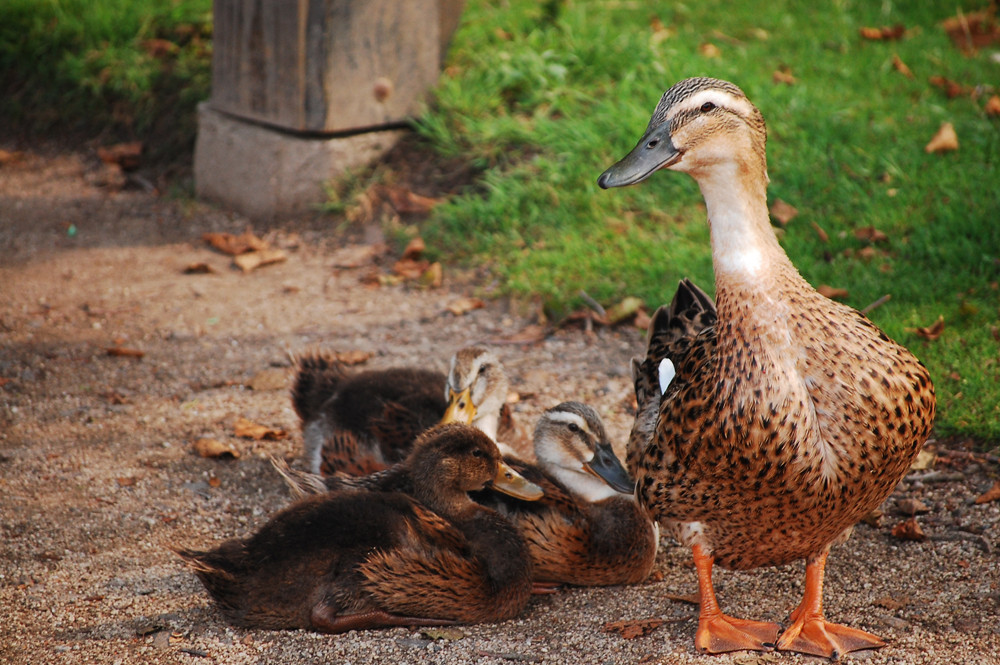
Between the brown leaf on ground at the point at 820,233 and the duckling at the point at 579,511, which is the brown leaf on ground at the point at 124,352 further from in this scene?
the brown leaf on ground at the point at 820,233

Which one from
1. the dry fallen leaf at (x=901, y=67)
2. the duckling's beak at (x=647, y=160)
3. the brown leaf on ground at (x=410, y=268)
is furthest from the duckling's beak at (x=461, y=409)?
the dry fallen leaf at (x=901, y=67)

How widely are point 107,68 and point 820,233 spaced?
5.33 m

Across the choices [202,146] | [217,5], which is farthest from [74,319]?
[217,5]

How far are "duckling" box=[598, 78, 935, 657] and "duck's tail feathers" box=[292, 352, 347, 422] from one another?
6.02 ft

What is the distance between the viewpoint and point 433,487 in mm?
3504

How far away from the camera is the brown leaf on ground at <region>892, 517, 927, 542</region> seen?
3582 millimetres

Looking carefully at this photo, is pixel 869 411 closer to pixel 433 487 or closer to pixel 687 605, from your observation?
pixel 687 605

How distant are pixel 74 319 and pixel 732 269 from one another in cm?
402

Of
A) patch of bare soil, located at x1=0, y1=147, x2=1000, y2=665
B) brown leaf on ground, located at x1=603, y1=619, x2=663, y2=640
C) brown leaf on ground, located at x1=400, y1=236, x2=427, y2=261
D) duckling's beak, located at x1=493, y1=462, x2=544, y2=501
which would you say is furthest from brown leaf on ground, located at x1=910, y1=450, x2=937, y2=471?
brown leaf on ground, located at x1=400, y1=236, x2=427, y2=261

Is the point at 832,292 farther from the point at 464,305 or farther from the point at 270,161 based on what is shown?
the point at 270,161

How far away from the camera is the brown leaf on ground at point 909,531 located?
3.58m

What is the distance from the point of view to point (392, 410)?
4109mm

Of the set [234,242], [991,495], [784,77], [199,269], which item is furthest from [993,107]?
[199,269]

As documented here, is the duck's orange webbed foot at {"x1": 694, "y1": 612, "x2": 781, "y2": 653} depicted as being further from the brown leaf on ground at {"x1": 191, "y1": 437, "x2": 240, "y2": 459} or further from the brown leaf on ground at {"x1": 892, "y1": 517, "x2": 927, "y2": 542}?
the brown leaf on ground at {"x1": 191, "y1": 437, "x2": 240, "y2": 459}
